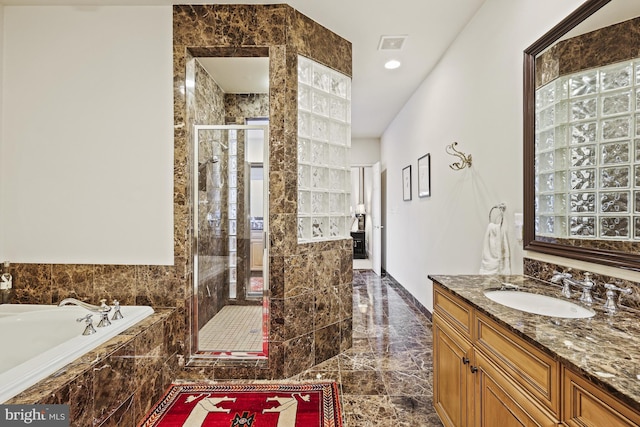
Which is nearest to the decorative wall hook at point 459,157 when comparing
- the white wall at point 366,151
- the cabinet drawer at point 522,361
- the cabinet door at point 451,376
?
the cabinet door at point 451,376

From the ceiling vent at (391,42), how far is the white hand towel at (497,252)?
1808mm

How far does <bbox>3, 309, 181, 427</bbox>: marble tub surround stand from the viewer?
132 centimetres

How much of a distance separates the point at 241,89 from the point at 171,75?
4.53ft

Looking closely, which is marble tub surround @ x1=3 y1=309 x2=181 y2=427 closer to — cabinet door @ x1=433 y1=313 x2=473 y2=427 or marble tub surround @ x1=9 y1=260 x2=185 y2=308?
marble tub surround @ x1=9 y1=260 x2=185 y2=308

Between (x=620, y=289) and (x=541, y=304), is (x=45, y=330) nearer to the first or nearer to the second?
(x=541, y=304)

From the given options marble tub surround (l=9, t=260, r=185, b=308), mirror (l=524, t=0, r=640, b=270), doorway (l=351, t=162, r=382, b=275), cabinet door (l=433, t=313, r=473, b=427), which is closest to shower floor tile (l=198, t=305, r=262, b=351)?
marble tub surround (l=9, t=260, r=185, b=308)

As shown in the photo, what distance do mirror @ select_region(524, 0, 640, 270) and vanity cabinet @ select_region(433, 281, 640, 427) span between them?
23.2 inches

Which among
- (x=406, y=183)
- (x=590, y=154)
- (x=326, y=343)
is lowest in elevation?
(x=326, y=343)

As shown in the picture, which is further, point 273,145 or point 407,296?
point 407,296

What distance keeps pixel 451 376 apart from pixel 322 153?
1.78 meters

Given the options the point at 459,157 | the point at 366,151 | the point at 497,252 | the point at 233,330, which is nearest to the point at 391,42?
the point at 459,157

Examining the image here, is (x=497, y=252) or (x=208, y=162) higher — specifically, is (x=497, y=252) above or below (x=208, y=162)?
below

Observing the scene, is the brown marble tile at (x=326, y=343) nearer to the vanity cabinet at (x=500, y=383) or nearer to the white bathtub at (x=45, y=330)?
the vanity cabinet at (x=500, y=383)

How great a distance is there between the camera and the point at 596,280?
4.40ft
